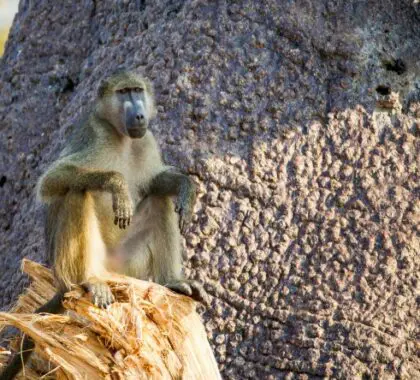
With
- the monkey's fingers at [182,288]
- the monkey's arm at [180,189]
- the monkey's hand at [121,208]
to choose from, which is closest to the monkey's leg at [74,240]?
the monkey's hand at [121,208]

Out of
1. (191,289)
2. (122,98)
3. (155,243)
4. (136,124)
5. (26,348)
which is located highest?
(122,98)

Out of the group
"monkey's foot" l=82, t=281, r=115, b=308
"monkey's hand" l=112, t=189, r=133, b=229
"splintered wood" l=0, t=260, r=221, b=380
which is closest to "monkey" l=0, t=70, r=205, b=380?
"monkey's hand" l=112, t=189, r=133, b=229

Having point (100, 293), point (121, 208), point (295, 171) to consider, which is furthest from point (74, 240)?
point (295, 171)

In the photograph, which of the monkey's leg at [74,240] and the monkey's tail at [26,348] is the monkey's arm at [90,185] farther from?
the monkey's tail at [26,348]

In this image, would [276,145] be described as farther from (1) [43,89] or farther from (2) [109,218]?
(1) [43,89]

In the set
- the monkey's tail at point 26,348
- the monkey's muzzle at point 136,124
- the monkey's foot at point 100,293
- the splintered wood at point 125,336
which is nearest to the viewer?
the splintered wood at point 125,336

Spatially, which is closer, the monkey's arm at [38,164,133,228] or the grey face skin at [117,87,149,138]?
the monkey's arm at [38,164,133,228]

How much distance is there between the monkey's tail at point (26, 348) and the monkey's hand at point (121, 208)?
18.1 inches

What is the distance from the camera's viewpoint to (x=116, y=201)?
17.4 ft

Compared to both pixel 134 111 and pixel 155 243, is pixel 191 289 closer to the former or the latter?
pixel 155 243

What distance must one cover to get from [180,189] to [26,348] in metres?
1.12

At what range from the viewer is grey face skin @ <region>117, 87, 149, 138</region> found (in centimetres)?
550

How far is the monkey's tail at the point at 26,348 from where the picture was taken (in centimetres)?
513

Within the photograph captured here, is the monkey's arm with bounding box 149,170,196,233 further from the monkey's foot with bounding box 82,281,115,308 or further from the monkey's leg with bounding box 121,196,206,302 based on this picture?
the monkey's foot with bounding box 82,281,115,308
